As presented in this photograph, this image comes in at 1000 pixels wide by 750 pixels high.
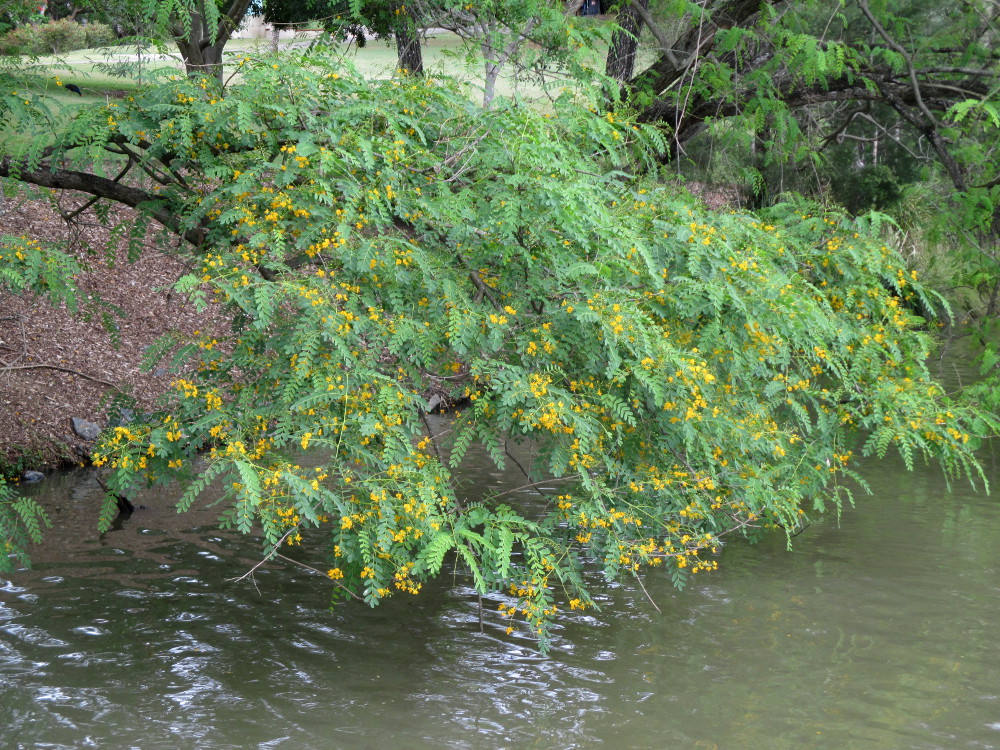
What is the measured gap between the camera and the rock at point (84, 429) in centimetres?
1064

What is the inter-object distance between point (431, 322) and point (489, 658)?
2.26m

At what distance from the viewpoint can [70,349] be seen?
40.7 feet

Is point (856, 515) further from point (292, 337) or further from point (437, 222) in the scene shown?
point (292, 337)

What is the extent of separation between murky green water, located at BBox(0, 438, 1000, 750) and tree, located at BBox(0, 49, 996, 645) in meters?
0.71

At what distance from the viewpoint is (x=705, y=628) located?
672 cm

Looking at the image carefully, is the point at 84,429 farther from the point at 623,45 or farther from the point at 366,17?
the point at 623,45

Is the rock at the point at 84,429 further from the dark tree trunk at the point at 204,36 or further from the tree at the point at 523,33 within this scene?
the tree at the point at 523,33

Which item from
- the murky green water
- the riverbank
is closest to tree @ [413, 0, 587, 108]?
the riverbank

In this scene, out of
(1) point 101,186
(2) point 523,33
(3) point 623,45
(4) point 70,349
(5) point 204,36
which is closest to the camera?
(1) point 101,186

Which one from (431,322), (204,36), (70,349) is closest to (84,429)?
(70,349)

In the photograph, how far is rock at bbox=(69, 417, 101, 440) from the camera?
419 inches

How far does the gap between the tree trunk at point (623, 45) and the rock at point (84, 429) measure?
20.9 ft

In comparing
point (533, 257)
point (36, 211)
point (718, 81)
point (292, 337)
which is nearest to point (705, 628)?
point (533, 257)

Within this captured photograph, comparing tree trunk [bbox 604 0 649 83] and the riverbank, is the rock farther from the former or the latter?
tree trunk [bbox 604 0 649 83]
